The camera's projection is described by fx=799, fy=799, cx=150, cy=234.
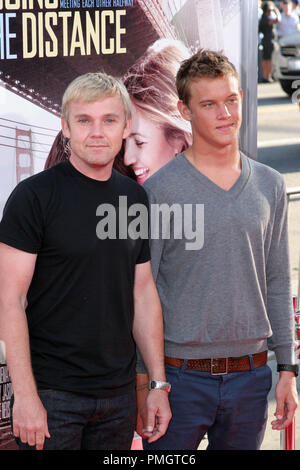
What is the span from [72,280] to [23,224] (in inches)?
9.4

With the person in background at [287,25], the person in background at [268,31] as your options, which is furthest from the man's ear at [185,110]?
the person in background at [287,25]

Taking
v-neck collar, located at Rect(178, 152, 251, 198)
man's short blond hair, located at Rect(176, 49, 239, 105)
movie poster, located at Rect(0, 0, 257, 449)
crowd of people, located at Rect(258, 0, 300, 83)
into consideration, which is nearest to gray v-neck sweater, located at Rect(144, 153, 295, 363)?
Result: v-neck collar, located at Rect(178, 152, 251, 198)

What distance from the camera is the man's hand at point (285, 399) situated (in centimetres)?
290

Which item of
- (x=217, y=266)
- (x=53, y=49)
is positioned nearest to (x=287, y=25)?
(x=53, y=49)

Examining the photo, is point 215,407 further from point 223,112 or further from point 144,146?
point 144,146

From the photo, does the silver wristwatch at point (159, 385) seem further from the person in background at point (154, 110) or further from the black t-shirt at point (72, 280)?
the person in background at point (154, 110)

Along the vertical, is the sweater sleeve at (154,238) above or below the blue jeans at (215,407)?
above

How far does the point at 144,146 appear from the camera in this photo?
3625 millimetres

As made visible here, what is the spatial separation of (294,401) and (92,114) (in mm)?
1262

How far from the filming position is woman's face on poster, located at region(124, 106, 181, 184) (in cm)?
360

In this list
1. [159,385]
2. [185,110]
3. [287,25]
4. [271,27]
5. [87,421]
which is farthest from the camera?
[287,25]

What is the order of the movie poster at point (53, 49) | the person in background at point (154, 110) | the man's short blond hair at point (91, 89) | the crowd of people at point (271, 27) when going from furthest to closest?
the crowd of people at point (271, 27) → the person in background at point (154, 110) → the movie poster at point (53, 49) → the man's short blond hair at point (91, 89)

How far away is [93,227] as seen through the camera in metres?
2.54

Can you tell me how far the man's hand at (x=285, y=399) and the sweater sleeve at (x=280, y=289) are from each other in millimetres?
63
